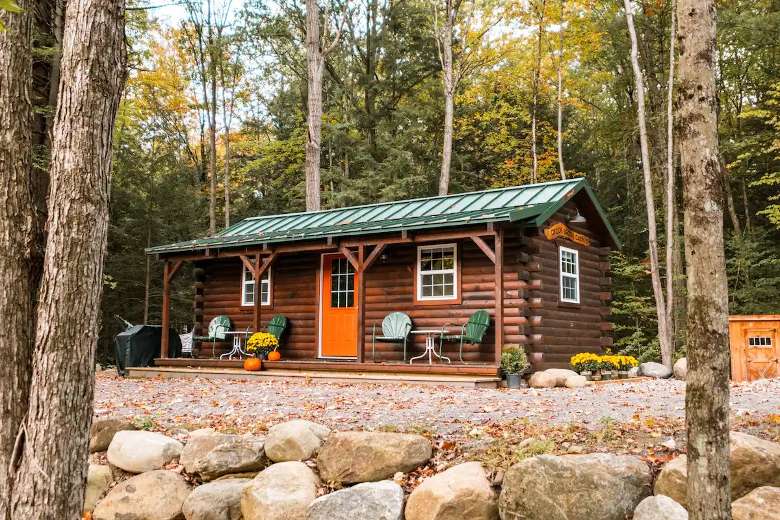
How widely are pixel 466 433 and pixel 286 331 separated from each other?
10.1m

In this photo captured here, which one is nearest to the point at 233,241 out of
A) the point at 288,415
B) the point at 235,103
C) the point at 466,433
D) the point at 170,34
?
the point at 288,415

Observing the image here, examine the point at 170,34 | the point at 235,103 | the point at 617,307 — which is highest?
the point at 170,34

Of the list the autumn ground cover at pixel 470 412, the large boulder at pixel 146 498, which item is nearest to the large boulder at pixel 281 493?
the large boulder at pixel 146 498

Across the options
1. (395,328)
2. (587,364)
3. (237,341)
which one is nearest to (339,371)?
(395,328)

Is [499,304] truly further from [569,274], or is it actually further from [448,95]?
[448,95]

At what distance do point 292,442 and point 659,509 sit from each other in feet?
10.3

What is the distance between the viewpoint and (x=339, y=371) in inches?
531

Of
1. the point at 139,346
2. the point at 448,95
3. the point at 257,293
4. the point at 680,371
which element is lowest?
the point at 680,371

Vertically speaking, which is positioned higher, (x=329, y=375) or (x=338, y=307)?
(x=338, y=307)

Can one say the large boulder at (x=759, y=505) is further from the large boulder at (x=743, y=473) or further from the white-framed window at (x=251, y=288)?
the white-framed window at (x=251, y=288)

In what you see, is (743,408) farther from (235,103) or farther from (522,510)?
(235,103)

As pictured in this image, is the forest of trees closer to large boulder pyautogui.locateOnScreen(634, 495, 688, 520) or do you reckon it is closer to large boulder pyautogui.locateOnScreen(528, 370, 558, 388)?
large boulder pyautogui.locateOnScreen(528, 370, 558, 388)

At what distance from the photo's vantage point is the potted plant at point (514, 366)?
1145 centimetres

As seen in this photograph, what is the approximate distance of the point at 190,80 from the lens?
2794 cm
